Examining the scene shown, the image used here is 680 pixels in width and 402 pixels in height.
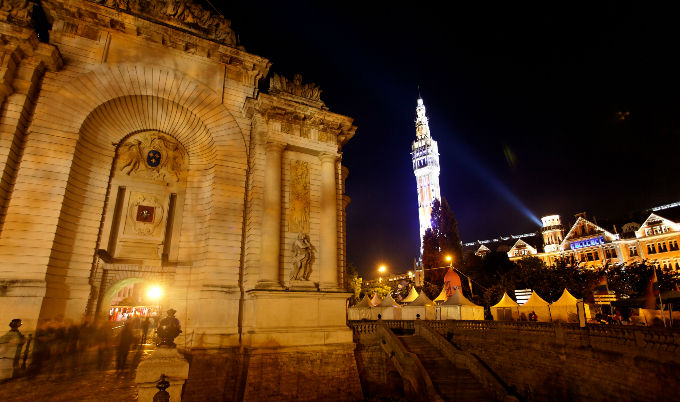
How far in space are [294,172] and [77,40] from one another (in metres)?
11.6

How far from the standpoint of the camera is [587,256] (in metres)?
69.9

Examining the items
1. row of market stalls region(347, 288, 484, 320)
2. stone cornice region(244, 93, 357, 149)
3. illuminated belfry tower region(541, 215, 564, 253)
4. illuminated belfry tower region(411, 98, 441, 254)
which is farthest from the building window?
stone cornice region(244, 93, 357, 149)

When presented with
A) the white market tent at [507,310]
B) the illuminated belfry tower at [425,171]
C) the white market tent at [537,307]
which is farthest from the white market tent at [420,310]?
the illuminated belfry tower at [425,171]

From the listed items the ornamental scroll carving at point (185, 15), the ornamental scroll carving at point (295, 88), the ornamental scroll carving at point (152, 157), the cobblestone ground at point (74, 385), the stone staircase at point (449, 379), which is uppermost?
the ornamental scroll carving at point (185, 15)

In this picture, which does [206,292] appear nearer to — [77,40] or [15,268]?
[15,268]

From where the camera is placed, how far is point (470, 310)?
94.8 ft

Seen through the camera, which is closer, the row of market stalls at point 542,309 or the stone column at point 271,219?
the stone column at point 271,219

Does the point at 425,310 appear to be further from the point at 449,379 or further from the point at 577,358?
the point at 577,358

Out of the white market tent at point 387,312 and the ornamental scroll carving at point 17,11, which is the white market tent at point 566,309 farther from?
the ornamental scroll carving at point 17,11

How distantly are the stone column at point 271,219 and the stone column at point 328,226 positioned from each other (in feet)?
7.10

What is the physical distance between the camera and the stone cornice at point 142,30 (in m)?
16.2

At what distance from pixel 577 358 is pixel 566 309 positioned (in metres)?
13.2

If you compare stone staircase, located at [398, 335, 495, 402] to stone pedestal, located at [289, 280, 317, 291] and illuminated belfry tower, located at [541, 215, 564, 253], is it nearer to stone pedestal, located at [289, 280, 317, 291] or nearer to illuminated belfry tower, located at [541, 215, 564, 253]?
stone pedestal, located at [289, 280, 317, 291]

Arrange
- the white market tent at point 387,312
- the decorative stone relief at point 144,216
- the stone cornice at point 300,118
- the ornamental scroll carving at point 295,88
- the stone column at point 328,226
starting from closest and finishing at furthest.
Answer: the stone column at point 328,226
the decorative stone relief at point 144,216
the stone cornice at point 300,118
the ornamental scroll carving at point 295,88
the white market tent at point 387,312
